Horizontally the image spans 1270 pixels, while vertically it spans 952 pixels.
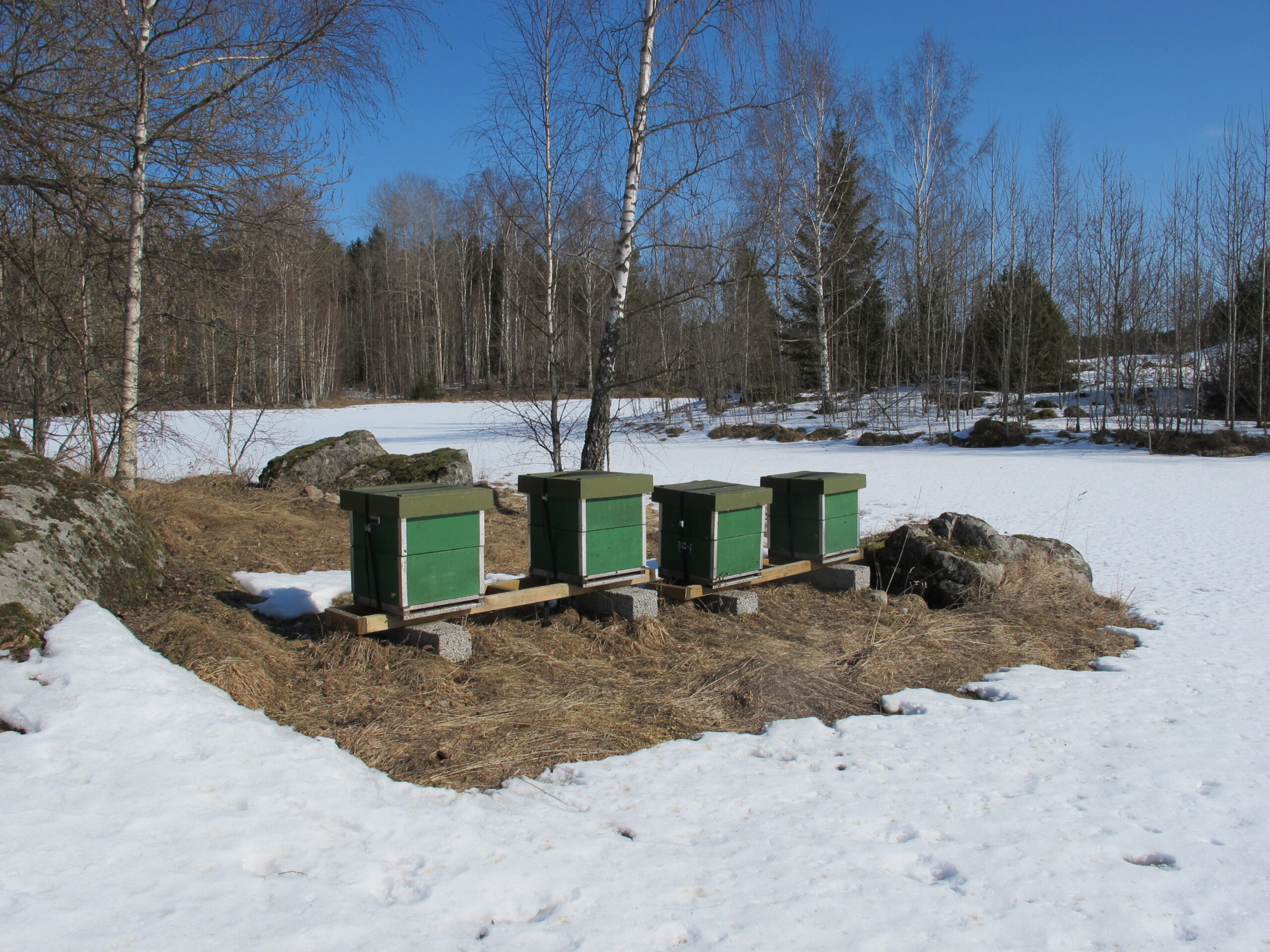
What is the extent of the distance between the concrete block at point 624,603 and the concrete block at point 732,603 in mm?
642

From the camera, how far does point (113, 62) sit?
6.11 m

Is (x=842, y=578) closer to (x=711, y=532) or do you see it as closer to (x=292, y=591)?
(x=711, y=532)

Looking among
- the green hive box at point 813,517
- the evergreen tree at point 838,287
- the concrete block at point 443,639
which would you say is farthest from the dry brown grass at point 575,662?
the evergreen tree at point 838,287

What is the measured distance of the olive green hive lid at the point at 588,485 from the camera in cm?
574

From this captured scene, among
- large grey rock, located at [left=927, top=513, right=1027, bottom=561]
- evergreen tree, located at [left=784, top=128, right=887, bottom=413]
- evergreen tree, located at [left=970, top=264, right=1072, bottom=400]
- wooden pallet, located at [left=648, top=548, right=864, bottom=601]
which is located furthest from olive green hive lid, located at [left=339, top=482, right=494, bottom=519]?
evergreen tree, located at [left=970, top=264, right=1072, bottom=400]

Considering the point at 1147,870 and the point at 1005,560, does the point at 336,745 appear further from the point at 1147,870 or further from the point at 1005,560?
the point at 1005,560

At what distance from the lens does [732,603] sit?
6570mm

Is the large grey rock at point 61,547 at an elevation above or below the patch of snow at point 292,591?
above

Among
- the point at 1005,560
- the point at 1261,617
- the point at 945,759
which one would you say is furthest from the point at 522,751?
the point at 1261,617

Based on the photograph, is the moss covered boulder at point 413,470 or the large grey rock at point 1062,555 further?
the moss covered boulder at point 413,470

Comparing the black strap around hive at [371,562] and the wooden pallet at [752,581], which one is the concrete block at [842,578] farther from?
the black strap around hive at [371,562]

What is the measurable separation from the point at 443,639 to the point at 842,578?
368 cm

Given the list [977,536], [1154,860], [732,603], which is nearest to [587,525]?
[732,603]

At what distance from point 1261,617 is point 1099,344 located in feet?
76.9
